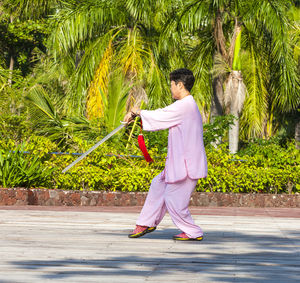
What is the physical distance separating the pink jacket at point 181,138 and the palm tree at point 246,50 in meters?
10.5

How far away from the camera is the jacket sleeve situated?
6523 mm

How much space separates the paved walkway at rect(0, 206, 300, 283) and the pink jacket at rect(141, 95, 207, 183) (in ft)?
2.17

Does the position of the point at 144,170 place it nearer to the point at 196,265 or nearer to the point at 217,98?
the point at 196,265

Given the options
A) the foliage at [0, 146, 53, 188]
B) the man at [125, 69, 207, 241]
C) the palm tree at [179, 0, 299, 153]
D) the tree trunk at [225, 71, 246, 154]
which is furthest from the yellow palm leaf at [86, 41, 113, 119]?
the man at [125, 69, 207, 241]

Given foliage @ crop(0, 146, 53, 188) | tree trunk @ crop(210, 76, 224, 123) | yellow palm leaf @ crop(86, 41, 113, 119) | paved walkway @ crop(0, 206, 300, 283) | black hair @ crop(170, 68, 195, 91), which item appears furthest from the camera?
tree trunk @ crop(210, 76, 224, 123)

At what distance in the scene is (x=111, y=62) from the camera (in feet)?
60.6

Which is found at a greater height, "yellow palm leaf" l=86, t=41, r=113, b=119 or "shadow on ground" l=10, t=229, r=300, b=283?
"yellow palm leaf" l=86, t=41, r=113, b=119

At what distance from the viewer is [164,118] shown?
6527 mm

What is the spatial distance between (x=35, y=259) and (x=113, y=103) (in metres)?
10.4

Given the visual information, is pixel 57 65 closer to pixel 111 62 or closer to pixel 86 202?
pixel 111 62

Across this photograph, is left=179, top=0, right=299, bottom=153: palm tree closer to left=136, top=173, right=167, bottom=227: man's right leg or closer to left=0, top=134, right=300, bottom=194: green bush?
left=0, top=134, right=300, bottom=194: green bush

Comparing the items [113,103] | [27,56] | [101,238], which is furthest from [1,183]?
[27,56]

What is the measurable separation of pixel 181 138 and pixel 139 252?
4.41 ft

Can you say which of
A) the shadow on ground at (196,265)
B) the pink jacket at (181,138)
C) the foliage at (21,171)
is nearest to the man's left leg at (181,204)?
the pink jacket at (181,138)
